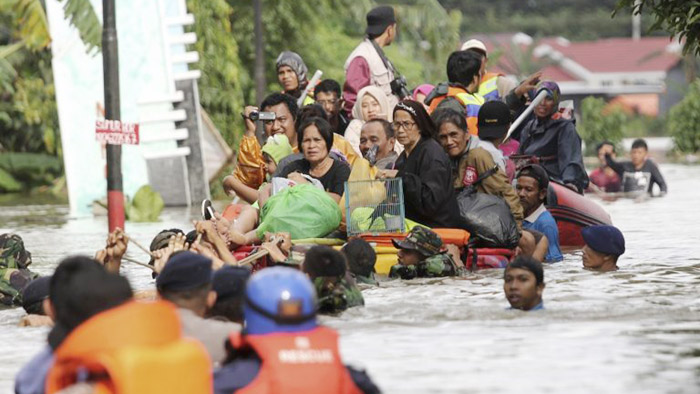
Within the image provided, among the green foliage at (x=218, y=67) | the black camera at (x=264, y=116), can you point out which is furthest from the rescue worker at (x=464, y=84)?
the green foliage at (x=218, y=67)

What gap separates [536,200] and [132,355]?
8.93m

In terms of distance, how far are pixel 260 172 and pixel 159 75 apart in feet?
39.2

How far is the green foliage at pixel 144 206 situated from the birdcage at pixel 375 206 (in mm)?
9887

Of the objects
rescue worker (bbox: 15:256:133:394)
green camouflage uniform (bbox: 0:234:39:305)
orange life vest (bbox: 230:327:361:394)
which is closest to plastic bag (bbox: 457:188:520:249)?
green camouflage uniform (bbox: 0:234:39:305)

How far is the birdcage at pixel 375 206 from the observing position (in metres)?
13.6

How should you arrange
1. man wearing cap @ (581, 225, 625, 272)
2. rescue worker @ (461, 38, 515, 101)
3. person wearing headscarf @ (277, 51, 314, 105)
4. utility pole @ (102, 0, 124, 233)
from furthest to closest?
utility pole @ (102, 0, 124, 233) → person wearing headscarf @ (277, 51, 314, 105) → rescue worker @ (461, 38, 515, 101) → man wearing cap @ (581, 225, 625, 272)

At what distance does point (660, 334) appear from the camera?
32.3ft

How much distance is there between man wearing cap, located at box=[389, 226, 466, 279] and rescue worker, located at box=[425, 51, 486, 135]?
2651mm

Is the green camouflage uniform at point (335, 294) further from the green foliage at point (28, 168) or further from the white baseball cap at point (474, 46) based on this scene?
the green foliage at point (28, 168)

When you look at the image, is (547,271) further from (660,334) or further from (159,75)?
(159,75)

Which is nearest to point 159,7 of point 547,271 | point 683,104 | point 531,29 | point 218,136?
point 218,136

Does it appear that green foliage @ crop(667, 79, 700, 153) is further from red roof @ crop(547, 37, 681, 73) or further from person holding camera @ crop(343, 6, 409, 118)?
red roof @ crop(547, 37, 681, 73)

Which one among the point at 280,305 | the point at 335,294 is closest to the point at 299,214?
the point at 335,294

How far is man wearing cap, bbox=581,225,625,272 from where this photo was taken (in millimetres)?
13523
